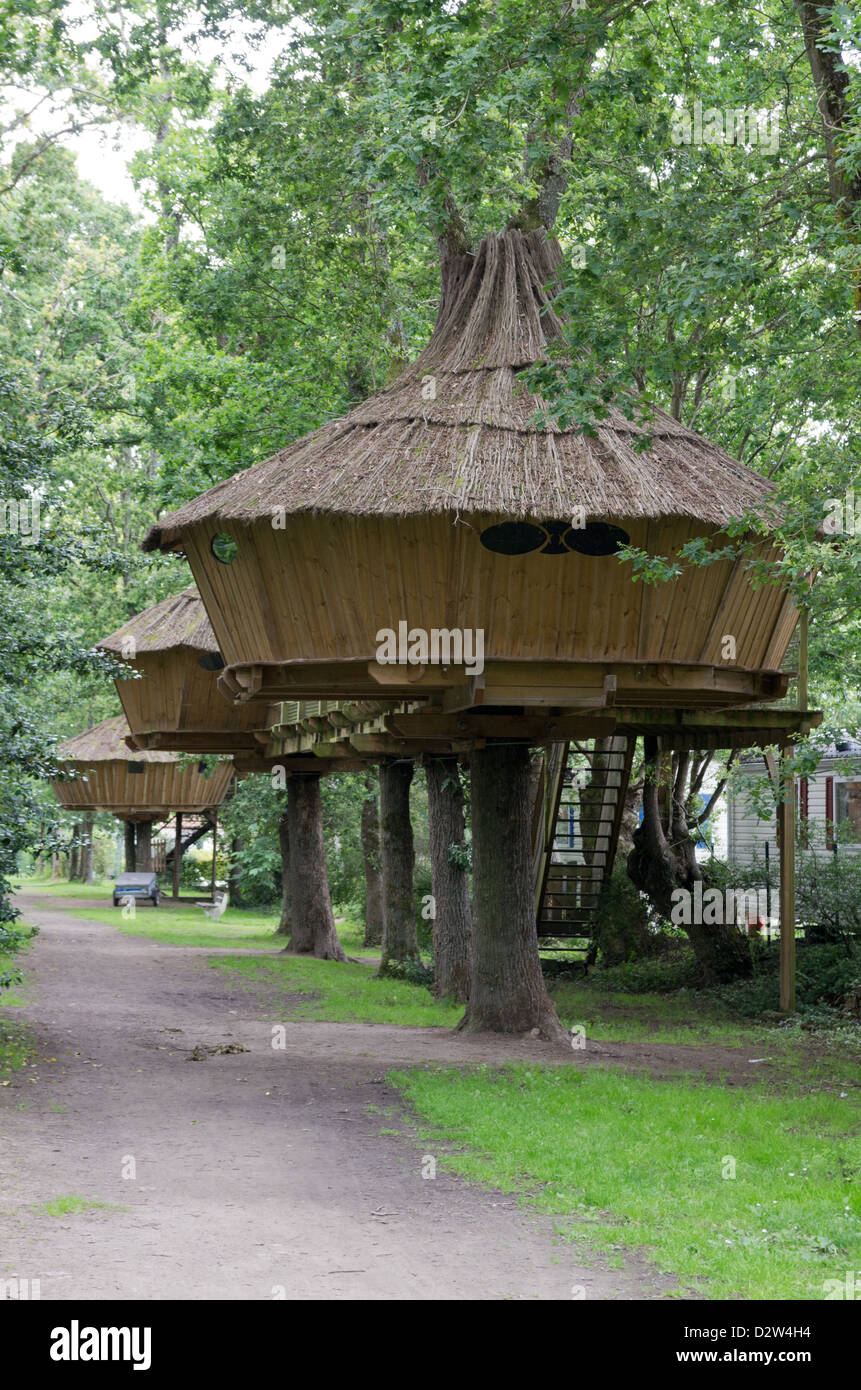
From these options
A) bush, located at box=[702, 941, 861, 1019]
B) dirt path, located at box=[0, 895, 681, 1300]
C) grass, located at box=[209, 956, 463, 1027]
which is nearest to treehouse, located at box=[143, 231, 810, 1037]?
dirt path, located at box=[0, 895, 681, 1300]

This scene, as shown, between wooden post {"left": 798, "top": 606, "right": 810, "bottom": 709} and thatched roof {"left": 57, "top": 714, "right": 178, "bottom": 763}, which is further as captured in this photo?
thatched roof {"left": 57, "top": 714, "right": 178, "bottom": 763}

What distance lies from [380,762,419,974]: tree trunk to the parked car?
1940 centimetres

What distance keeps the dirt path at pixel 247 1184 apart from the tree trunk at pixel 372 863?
14.0 metres

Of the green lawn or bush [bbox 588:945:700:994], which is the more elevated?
bush [bbox 588:945:700:994]

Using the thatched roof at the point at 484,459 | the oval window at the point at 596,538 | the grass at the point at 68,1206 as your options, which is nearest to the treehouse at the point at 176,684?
the thatched roof at the point at 484,459

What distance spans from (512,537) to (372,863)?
2022 centimetres

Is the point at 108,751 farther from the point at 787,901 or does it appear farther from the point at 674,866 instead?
the point at 787,901

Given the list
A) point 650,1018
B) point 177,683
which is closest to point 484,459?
point 650,1018

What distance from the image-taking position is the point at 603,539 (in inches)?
476

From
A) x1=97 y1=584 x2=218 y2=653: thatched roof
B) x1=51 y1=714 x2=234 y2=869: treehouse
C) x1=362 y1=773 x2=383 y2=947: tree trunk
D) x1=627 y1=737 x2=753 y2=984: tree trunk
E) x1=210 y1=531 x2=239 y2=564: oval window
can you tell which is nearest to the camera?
x1=210 y1=531 x2=239 y2=564: oval window

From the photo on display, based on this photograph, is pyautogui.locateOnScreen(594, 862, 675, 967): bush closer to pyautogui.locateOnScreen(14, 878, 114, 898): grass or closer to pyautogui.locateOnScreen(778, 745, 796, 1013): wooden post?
pyautogui.locateOnScreen(778, 745, 796, 1013): wooden post

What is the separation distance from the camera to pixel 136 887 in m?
42.4

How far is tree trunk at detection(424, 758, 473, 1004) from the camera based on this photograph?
66.3 feet

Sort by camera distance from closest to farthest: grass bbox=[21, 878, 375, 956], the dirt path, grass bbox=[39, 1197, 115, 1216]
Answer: the dirt path < grass bbox=[39, 1197, 115, 1216] < grass bbox=[21, 878, 375, 956]
